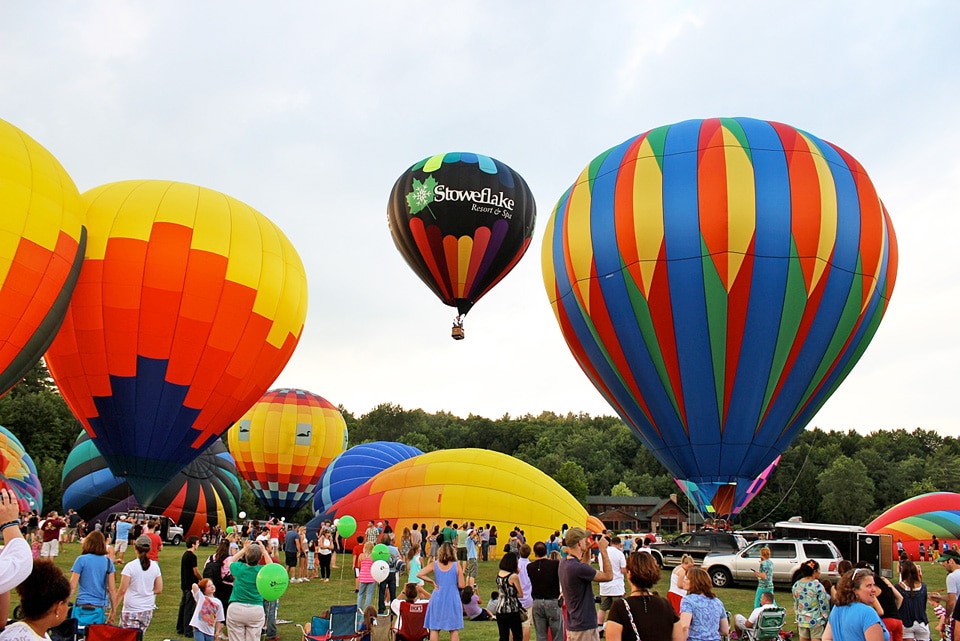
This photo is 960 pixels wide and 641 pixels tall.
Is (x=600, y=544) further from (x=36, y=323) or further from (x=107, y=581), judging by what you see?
(x=36, y=323)

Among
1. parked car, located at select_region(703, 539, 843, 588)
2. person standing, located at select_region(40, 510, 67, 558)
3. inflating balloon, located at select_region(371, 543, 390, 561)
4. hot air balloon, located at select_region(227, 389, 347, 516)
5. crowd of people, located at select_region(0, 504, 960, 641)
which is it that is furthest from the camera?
hot air balloon, located at select_region(227, 389, 347, 516)

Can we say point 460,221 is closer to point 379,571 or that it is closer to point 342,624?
point 379,571

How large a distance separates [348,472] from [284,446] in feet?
20.3

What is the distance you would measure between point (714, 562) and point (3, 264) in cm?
1301

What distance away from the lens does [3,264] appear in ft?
42.9

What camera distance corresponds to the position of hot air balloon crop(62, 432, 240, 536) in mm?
24375

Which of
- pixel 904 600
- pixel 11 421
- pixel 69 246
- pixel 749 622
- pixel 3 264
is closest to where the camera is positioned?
pixel 904 600

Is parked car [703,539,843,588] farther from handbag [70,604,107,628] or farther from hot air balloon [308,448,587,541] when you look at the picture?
handbag [70,604,107,628]

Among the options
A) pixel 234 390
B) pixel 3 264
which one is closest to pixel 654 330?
pixel 234 390

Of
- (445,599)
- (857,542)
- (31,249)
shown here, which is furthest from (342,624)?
(857,542)

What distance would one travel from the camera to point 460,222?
23719 mm

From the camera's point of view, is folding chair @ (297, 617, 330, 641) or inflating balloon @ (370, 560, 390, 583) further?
inflating balloon @ (370, 560, 390, 583)

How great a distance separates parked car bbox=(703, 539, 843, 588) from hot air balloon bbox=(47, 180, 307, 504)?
9854mm

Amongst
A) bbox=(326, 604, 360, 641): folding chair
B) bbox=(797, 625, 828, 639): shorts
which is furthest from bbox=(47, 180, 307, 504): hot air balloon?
bbox=(797, 625, 828, 639): shorts
